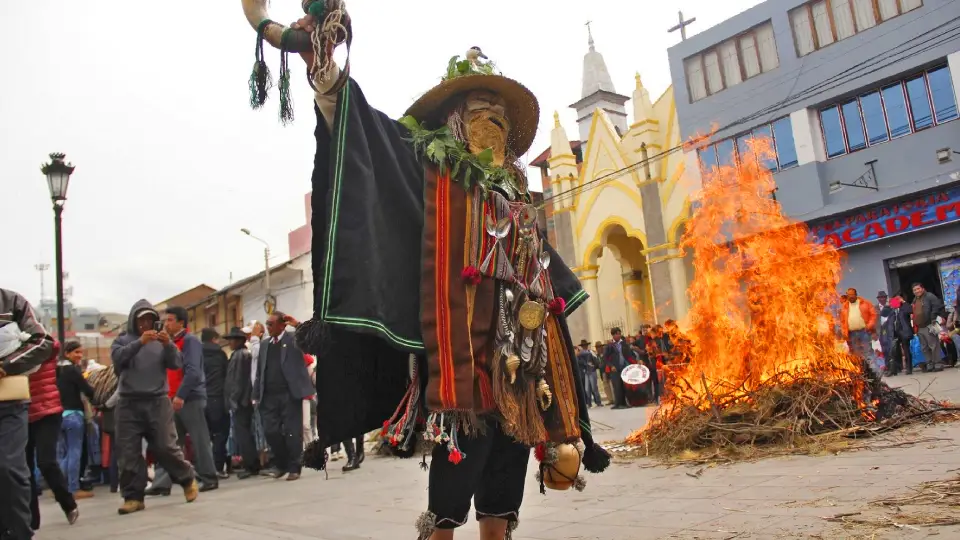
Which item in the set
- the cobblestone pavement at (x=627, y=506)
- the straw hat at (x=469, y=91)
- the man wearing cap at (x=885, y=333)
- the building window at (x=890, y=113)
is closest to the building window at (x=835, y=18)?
the building window at (x=890, y=113)

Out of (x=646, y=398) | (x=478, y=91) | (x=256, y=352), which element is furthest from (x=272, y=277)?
(x=478, y=91)

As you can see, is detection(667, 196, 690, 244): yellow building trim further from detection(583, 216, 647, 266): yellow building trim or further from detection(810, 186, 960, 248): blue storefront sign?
detection(810, 186, 960, 248): blue storefront sign

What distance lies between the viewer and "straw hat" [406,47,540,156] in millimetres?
3092

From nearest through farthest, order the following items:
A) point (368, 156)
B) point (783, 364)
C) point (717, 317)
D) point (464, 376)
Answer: point (464, 376), point (368, 156), point (783, 364), point (717, 317)

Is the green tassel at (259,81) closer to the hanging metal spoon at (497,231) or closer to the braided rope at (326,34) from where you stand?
the braided rope at (326,34)

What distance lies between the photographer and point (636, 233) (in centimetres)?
2469

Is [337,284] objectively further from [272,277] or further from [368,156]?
[272,277]

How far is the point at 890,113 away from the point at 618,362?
971 cm

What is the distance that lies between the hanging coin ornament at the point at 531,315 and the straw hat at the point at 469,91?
881 mm

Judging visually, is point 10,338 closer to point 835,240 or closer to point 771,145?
point 835,240

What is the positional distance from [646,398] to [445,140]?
46.8 feet

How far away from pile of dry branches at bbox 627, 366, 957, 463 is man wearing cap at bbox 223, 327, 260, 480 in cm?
511

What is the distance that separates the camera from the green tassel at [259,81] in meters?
2.85

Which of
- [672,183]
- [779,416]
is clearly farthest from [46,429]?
[672,183]
